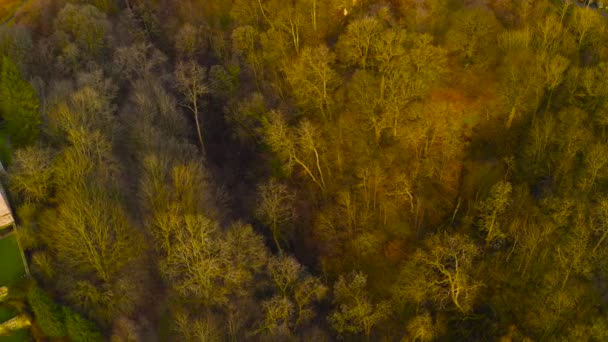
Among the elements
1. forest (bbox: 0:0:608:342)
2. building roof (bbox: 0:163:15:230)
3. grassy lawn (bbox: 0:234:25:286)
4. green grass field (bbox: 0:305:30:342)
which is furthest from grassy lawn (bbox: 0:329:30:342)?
building roof (bbox: 0:163:15:230)

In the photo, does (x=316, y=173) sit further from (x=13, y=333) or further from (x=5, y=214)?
(x=13, y=333)

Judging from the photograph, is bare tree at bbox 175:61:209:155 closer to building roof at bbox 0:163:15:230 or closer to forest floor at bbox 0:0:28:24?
building roof at bbox 0:163:15:230

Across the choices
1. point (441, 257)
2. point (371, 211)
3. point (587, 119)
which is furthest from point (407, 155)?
point (587, 119)

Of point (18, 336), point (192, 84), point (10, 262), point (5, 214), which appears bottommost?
point (18, 336)

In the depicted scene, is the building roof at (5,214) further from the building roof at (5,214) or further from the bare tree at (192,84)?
the bare tree at (192,84)

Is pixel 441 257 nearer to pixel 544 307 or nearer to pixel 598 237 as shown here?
pixel 544 307

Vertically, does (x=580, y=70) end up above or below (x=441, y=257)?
above

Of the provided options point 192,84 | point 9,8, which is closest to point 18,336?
point 192,84
